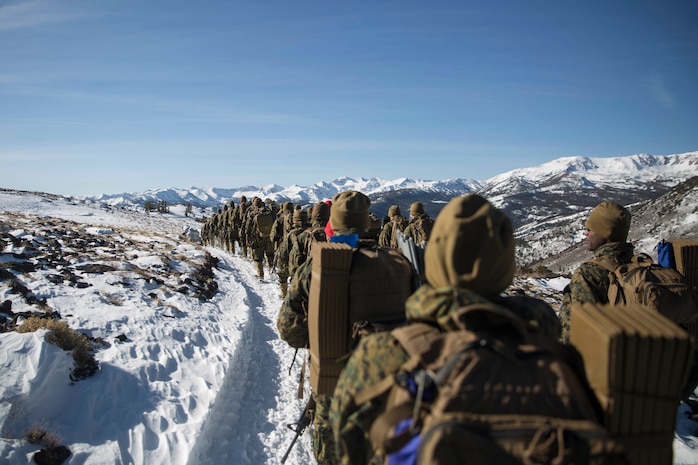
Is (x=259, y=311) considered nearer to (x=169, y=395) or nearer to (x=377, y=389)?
(x=169, y=395)

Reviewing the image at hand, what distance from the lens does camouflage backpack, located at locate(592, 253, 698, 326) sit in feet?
11.5

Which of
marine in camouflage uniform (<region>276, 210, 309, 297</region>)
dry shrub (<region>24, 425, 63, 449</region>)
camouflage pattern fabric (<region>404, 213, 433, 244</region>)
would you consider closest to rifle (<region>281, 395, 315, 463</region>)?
dry shrub (<region>24, 425, 63, 449</region>)

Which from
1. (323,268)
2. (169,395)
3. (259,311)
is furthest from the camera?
(259,311)

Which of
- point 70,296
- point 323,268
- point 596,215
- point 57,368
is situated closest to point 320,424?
point 323,268

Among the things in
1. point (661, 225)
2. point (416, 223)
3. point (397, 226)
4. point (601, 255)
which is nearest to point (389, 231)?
point (397, 226)

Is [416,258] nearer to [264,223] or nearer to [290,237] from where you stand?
[290,237]

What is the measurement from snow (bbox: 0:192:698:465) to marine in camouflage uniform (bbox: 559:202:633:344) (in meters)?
2.32

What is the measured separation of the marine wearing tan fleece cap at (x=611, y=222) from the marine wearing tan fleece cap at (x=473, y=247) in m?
2.93

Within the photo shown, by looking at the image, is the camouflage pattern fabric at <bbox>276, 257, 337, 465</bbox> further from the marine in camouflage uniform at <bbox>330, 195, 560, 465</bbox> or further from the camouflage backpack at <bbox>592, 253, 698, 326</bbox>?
the camouflage backpack at <bbox>592, 253, 698, 326</bbox>

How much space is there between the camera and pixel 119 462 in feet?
13.3

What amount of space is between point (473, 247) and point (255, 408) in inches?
198

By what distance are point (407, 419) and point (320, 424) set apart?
7.21 ft

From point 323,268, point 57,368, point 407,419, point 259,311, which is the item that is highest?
point 323,268

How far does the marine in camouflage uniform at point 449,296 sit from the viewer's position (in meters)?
1.60
